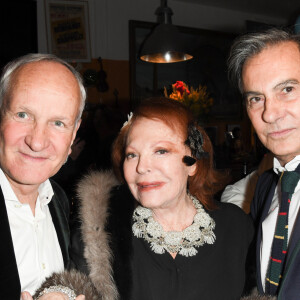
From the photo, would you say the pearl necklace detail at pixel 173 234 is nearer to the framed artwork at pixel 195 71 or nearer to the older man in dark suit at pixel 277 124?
the older man in dark suit at pixel 277 124

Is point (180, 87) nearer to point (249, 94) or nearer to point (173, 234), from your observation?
point (249, 94)

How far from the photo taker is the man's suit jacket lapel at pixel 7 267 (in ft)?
4.31

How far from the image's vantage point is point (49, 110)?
4.75 feet

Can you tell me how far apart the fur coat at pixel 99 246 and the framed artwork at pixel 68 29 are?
4060 millimetres

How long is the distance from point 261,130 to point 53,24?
4.39 m

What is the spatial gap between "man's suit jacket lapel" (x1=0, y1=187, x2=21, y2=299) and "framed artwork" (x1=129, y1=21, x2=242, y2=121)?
446 centimetres

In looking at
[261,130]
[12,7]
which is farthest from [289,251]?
[12,7]

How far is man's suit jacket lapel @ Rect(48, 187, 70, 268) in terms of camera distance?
5.31 ft

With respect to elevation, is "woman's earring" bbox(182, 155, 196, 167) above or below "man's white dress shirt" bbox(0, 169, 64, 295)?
above

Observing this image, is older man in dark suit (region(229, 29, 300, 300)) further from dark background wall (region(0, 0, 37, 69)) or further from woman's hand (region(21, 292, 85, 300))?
dark background wall (region(0, 0, 37, 69))

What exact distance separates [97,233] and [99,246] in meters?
0.06

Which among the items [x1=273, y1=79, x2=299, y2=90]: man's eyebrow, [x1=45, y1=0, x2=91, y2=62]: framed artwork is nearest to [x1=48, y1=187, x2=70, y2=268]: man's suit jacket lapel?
[x1=273, y1=79, x2=299, y2=90]: man's eyebrow

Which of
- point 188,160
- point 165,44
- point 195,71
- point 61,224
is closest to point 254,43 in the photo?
point 188,160

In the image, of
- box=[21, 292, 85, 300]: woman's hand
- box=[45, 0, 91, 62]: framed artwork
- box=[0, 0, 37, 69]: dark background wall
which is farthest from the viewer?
box=[45, 0, 91, 62]: framed artwork
